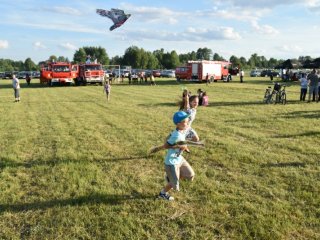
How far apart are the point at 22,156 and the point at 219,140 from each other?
490 cm

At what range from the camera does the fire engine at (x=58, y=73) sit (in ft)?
129

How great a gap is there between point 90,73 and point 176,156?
36.0 m

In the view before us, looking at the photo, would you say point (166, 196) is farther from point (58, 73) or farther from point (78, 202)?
point (58, 73)

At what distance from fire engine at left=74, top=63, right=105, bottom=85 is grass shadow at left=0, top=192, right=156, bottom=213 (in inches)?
1387

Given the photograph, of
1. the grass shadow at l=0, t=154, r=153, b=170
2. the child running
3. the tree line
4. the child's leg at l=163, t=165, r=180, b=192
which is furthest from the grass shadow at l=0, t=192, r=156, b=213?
the tree line

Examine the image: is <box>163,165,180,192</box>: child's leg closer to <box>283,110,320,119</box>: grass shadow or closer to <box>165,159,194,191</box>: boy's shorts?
<box>165,159,194,191</box>: boy's shorts

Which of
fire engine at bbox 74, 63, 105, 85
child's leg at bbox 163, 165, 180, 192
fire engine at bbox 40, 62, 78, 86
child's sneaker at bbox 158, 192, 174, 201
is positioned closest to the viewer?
child's leg at bbox 163, 165, 180, 192

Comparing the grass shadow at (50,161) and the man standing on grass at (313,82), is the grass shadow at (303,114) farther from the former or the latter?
the grass shadow at (50,161)

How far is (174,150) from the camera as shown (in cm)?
558

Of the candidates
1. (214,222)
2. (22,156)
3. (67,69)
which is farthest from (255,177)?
(67,69)

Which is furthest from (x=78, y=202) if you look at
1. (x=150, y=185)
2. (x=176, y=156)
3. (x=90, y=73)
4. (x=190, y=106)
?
(x=90, y=73)

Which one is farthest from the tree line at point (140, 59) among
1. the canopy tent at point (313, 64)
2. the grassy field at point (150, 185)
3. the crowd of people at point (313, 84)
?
the grassy field at point (150, 185)

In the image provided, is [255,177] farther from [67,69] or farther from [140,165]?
[67,69]

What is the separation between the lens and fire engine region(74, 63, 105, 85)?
40219 millimetres
